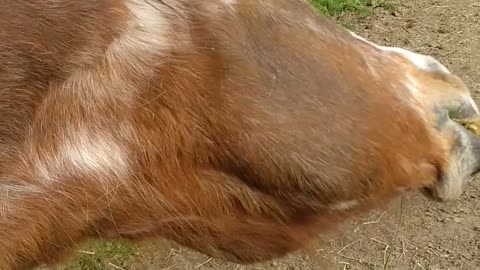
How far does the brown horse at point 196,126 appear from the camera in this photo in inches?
45.4

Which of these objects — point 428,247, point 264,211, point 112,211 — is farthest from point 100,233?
point 428,247

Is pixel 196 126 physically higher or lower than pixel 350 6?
higher

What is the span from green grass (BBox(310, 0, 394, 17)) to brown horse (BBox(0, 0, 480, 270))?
2.40 m

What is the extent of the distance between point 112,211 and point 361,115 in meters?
0.43

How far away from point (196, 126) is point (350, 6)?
2.72 metres

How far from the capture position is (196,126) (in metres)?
1.21

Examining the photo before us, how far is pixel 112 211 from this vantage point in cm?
122

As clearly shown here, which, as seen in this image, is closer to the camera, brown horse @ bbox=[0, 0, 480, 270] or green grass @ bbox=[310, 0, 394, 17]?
brown horse @ bbox=[0, 0, 480, 270]

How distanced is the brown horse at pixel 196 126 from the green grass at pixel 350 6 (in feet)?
7.89

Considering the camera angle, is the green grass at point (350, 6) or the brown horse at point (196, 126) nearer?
the brown horse at point (196, 126)

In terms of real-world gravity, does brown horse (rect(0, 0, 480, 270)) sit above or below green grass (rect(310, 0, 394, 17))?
above

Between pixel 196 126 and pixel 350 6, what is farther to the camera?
pixel 350 6

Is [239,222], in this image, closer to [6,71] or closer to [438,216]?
[6,71]

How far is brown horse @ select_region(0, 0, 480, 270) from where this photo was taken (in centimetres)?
115
